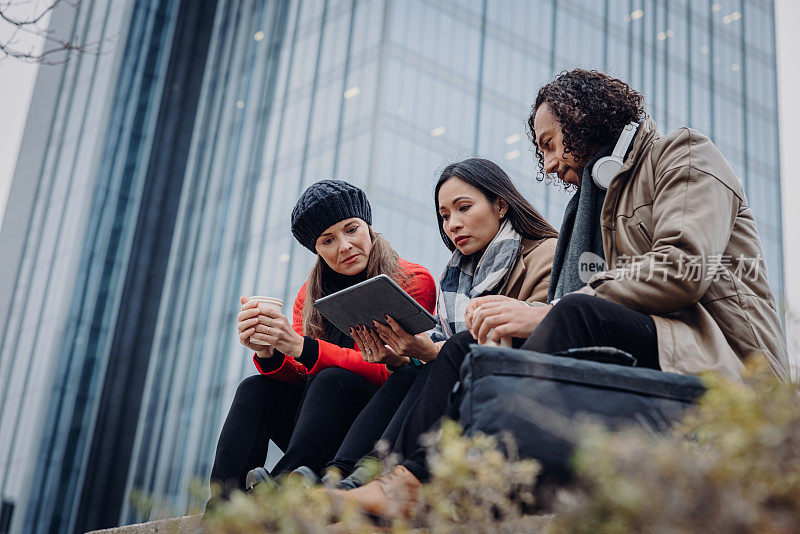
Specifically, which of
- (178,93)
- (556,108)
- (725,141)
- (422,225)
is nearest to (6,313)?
(178,93)

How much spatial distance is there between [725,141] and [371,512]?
21370mm

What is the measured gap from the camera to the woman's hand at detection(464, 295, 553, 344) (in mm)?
2436

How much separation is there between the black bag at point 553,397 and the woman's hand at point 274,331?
1386mm

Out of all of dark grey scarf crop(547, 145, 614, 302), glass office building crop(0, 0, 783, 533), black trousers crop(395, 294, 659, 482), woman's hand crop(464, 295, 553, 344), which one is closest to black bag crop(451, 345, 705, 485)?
black trousers crop(395, 294, 659, 482)

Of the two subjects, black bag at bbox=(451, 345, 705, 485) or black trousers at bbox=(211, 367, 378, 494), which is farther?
black trousers at bbox=(211, 367, 378, 494)

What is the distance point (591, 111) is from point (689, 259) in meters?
0.86

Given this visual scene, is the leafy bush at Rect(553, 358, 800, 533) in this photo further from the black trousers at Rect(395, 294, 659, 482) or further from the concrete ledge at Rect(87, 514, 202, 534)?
the concrete ledge at Rect(87, 514, 202, 534)

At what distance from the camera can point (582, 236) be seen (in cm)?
288

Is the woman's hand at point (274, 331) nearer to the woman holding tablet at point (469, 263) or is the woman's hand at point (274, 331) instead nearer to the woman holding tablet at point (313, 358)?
the woman holding tablet at point (313, 358)

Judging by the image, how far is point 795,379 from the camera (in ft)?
5.39

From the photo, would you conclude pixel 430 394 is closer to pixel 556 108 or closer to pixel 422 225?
pixel 556 108

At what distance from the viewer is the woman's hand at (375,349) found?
3119mm

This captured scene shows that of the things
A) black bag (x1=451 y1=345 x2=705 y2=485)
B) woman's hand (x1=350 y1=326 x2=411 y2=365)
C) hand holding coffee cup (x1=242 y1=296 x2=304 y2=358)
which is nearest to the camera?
black bag (x1=451 y1=345 x2=705 y2=485)

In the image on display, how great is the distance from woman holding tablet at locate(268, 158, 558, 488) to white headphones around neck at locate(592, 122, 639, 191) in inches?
19.9
